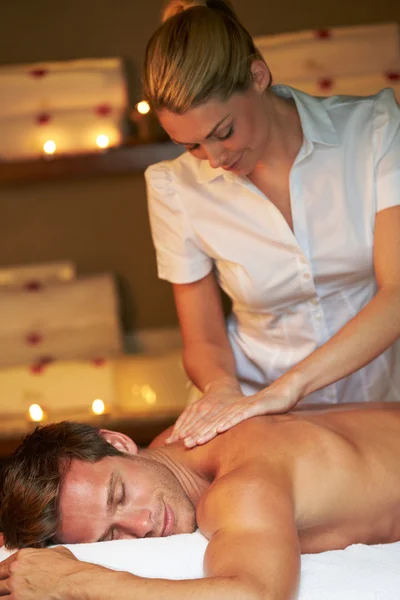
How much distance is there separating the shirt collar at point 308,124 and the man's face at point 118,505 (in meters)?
0.80

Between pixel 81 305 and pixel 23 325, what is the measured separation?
0.27 meters

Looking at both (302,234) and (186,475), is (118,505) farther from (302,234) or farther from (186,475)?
(302,234)

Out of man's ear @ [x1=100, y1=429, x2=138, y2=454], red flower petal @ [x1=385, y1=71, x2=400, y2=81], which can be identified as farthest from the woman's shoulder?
red flower petal @ [x1=385, y1=71, x2=400, y2=81]

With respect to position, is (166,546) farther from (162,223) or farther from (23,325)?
(23,325)

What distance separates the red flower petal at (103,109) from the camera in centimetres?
399

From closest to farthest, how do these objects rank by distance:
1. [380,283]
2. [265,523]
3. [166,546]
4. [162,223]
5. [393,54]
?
1. [265,523]
2. [166,546]
3. [380,283]
4. [162,223]
5. [393,54]

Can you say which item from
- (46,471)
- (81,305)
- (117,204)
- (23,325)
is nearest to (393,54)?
(117,204)

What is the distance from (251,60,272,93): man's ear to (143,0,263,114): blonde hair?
2 cm

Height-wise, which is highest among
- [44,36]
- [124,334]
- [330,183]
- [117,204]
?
[44,36]

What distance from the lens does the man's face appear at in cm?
185

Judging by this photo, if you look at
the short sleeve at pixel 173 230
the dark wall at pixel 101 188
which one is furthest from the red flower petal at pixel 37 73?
the short sleeve at pixel 173 230

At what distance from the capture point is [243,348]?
8.18ft

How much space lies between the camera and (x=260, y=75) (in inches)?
82.4

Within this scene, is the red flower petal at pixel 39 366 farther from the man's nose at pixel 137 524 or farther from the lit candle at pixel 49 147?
the man's nose at pixel 137 524
